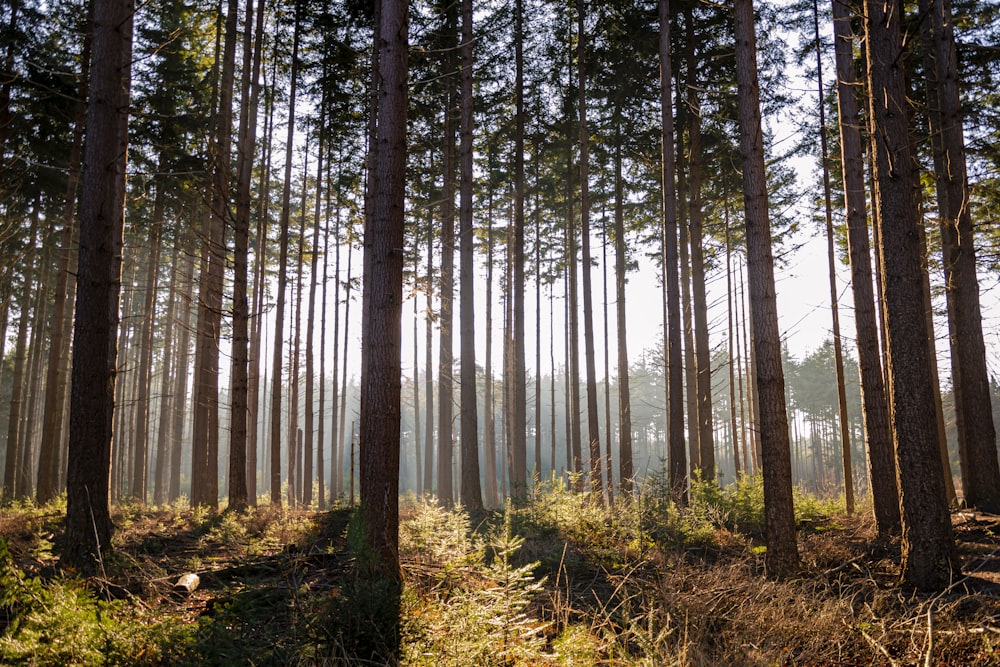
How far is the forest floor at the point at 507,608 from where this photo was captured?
3434 mm

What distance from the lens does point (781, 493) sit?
21.0 ft

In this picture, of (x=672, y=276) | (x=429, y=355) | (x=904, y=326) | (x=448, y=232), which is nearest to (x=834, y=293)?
(x=672, y=276)

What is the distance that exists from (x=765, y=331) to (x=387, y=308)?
4433 millimetres

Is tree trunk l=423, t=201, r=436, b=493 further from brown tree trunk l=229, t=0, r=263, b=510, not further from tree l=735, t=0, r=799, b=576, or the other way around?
tree l=735, t=0, r=799, b=576

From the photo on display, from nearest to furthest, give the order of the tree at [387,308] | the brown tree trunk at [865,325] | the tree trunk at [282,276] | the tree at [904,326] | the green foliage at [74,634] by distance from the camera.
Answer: the green foliage at [74,634] → the tree at [387,308] → the tree at [904,326] → the brown tree trunk at [865,325] → the tree trunk at [282,276]

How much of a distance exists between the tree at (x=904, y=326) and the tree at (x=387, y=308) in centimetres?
517

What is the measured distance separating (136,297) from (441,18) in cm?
2480

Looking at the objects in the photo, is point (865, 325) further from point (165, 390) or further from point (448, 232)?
point (165, 390)

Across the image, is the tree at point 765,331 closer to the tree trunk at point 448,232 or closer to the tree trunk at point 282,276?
the tree trunk at point 448,232

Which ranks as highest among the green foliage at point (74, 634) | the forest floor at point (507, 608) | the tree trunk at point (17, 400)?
the tree trunk at point (17, 400)

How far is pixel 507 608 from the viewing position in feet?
12.1

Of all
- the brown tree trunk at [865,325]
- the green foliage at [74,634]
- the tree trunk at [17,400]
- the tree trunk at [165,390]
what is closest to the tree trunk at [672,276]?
the brown tree trunk at [865,325]

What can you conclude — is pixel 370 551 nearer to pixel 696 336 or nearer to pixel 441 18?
pixel 696 336

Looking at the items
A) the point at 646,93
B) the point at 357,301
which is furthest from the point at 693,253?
the point at 357,301
